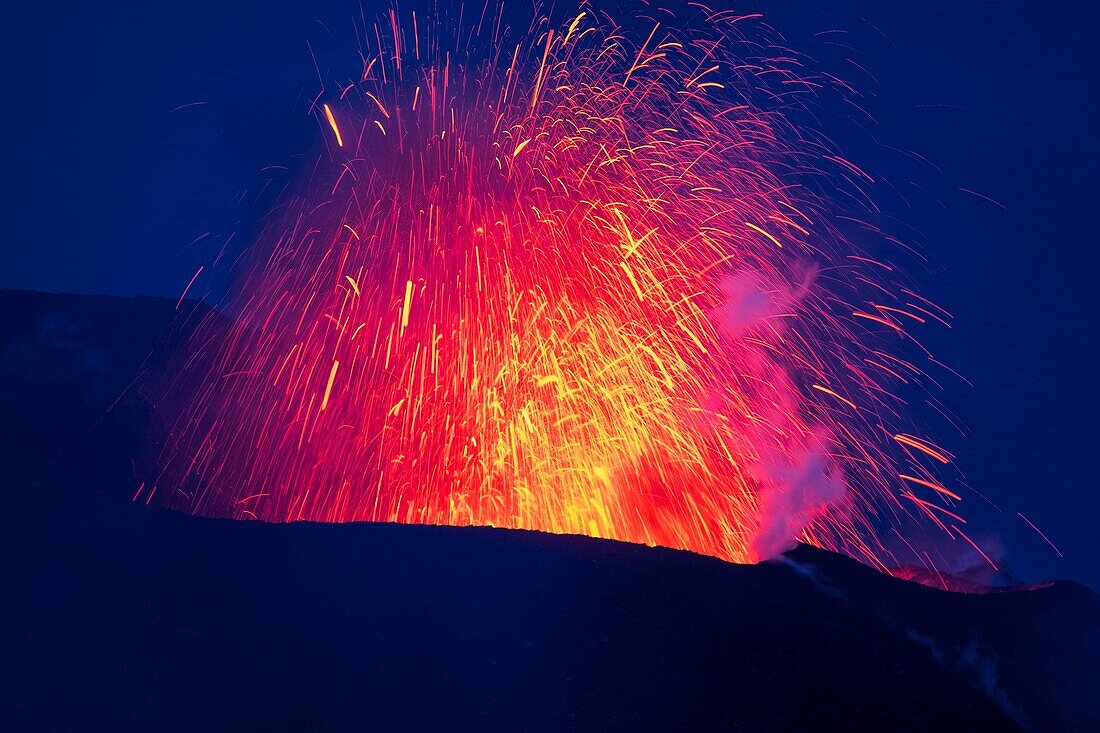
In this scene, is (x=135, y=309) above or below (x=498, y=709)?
below

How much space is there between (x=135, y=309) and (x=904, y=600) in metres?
17.8

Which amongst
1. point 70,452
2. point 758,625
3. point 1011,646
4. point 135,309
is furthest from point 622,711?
point 135,309

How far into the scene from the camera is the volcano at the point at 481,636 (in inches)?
237

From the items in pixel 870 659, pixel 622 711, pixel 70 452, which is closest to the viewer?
pixel 622 711

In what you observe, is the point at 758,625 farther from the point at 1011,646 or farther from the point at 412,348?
the point at 412,348

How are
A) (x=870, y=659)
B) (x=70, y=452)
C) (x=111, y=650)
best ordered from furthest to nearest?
(x=70, y=452) → (x=111, y=650) → (x=870, y=659)

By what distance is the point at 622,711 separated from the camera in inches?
230

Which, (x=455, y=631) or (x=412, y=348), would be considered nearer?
(x=455, y=631)

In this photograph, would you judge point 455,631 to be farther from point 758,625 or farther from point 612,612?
point 758,625

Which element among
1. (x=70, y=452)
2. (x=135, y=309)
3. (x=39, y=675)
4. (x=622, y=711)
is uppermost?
(x=622, y=711)

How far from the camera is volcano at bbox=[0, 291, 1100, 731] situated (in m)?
6.03

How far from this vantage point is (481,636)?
6.66 m

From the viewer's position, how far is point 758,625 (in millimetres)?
6789

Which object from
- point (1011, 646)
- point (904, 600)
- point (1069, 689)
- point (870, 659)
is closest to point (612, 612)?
point (870, 659)
